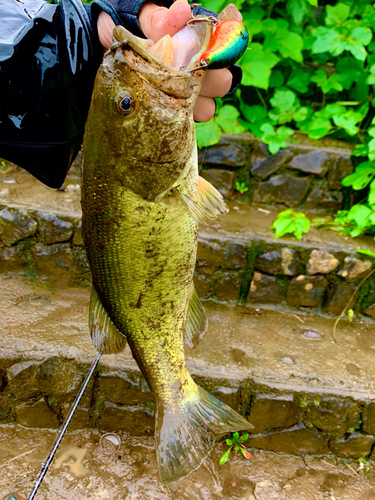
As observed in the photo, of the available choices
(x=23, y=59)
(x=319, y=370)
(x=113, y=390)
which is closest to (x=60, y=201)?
(x=113, y=390)

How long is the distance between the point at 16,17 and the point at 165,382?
5.25ft

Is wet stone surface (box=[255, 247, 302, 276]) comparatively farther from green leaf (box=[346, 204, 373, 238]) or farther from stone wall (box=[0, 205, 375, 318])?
green leaf (box=[346, 204, 373, 238])

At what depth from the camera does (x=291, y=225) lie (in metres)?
3.17

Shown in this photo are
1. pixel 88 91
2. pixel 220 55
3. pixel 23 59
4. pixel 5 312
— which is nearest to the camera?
pixel 220 55

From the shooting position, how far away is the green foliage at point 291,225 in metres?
3.15

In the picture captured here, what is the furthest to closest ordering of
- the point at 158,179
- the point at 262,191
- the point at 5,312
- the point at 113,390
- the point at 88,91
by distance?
the point at 262,191
the point at 5,312
the point at 113,390
the point at 88,91
the point at 158,179

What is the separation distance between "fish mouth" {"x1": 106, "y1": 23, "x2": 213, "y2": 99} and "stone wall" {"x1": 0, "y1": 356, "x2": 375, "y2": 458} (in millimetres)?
1962

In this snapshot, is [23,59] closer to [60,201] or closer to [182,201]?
[182,201]

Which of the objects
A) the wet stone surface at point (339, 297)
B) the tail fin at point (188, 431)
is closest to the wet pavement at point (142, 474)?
the tail fin at point (188, 431)

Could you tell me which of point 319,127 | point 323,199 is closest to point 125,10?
point 319,127

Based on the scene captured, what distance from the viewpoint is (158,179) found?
130 cm

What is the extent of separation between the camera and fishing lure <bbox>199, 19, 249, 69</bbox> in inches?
42.2

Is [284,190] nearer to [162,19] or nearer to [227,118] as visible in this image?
[227,118]

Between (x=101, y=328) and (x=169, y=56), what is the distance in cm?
101
